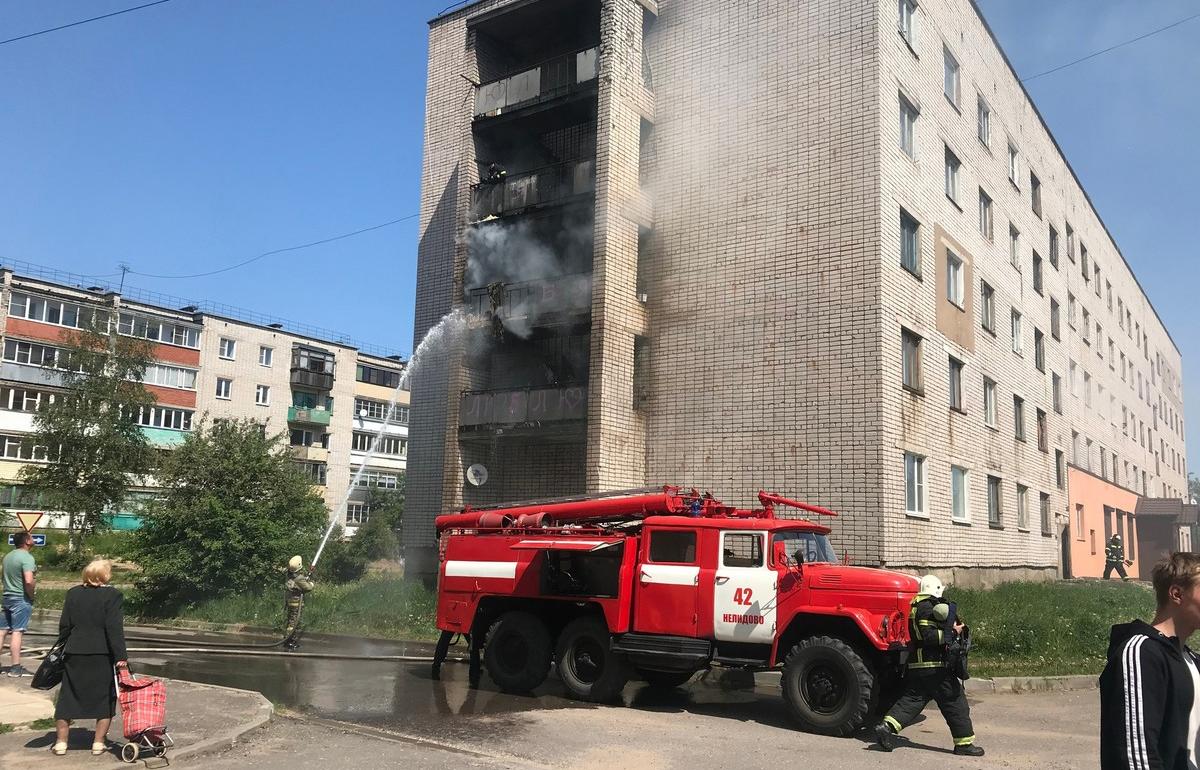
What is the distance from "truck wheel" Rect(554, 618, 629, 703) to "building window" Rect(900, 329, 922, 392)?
31.9ft

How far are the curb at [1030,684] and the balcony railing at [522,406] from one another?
8.85 metres

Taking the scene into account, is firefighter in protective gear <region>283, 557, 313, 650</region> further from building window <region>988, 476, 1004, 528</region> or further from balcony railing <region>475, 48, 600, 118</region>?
building window <region>988, 476, 1004, 528</region>

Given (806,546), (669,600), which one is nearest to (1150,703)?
(806,546)

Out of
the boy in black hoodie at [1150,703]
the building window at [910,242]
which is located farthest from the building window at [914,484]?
the boy in black hoodie at [1150,703]

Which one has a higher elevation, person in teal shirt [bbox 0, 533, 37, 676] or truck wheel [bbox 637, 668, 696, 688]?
person in teal shirt [bbox 0, 533, 37, 676]

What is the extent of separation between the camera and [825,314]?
16.9 meters

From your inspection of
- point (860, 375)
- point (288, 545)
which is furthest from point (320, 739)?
point (288, 545)

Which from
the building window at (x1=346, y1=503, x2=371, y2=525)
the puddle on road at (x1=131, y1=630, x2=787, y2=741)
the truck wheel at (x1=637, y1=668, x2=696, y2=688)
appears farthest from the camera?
the building window at (x1=346, y1=503, x2=371, y2=525)

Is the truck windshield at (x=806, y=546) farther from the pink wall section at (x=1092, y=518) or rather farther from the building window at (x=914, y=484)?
the pink wall section at (x=1092, y=518)

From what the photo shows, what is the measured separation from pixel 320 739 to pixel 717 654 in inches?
168

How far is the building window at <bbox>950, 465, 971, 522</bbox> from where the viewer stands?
64.7 ft

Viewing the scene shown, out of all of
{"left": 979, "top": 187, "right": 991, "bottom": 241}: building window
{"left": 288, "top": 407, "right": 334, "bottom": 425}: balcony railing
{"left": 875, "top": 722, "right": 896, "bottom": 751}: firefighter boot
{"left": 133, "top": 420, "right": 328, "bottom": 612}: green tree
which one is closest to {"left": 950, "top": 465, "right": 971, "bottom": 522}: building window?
{"left": 979, "top": 187, "right": 991, "bottom": 241}: building window

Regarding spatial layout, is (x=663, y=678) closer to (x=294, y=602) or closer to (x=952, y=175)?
(x=294, y=602)

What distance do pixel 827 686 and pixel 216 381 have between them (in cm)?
5250
